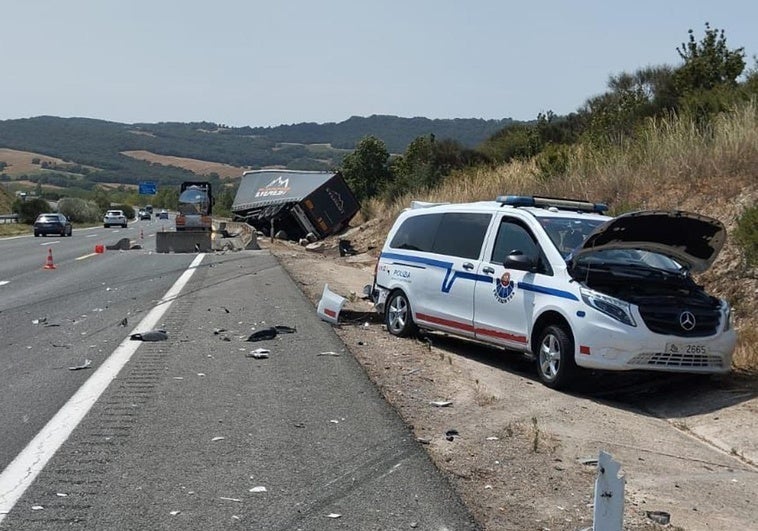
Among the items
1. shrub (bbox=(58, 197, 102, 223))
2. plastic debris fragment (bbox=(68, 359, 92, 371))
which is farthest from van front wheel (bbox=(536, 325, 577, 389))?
shrub (bbox=(58, 197, 102, 223))

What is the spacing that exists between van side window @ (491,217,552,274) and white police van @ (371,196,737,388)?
0.05ft

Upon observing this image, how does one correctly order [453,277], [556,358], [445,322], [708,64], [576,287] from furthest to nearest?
1. [708,64]
2. [445,322]
3. [453,277]
4. [556,358]
5. [576,287]

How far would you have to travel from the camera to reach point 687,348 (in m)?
8.89

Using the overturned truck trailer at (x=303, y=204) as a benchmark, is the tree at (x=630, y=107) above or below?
above

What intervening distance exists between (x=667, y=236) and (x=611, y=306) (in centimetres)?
124

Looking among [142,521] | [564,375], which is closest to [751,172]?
[564,375]

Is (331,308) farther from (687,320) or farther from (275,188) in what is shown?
(275,188)

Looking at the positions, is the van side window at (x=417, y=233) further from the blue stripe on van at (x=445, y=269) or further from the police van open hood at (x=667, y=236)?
the police van open hood at (x=667, y=236)

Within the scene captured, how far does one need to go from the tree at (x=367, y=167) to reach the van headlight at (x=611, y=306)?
67.0 metres

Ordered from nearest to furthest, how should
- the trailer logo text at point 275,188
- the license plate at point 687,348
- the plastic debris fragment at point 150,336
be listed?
the license plate at point 687,348 < the plastic debris fragment at point 150,336 < the trailer logo text at point 275,188

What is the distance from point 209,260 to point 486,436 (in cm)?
2378

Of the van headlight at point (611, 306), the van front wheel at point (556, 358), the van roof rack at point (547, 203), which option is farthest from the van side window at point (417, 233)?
the van headlight at point (611, 306)

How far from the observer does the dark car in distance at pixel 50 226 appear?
176 feet

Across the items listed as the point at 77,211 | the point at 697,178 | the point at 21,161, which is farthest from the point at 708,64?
the point at 21,161
